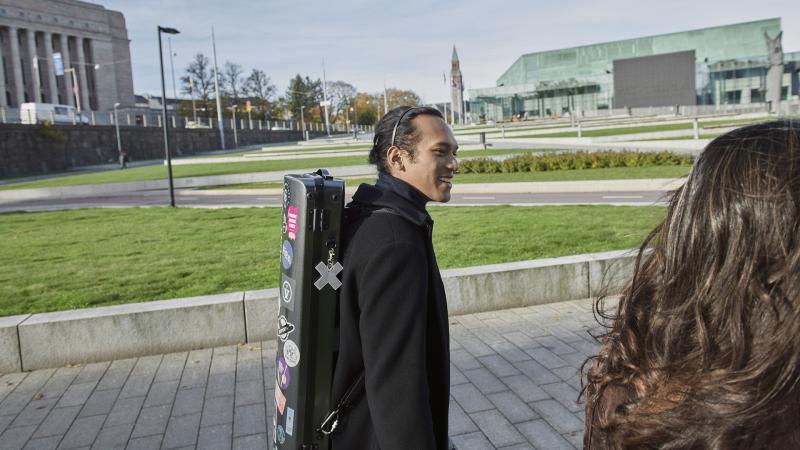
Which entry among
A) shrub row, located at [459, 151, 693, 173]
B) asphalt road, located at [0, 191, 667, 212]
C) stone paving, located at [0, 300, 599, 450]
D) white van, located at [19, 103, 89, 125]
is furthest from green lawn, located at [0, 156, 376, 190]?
stone paving, located at [0, 300, 599, 450]

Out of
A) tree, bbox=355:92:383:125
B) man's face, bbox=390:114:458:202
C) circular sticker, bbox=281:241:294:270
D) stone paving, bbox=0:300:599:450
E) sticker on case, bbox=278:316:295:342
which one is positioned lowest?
stone paving, bbox=0:300:599:450

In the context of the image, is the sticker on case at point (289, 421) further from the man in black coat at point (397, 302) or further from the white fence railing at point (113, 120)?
the white fence railing at point (113, 120)

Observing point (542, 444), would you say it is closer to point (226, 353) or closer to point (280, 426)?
point (280, 426)

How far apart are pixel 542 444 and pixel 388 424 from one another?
228 centimetres

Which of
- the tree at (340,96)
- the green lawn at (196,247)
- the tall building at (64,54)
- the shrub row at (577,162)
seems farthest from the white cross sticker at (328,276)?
the tree at (340,96)

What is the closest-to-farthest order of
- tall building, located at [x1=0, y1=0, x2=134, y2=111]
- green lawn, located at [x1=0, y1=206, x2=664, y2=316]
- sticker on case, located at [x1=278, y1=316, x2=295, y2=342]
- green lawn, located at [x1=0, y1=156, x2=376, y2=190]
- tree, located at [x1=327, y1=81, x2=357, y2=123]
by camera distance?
sticker on case, located at [x1=278, y1=316, x2=295, y2=342] → green lawn, located at [x1=0, y1=206, x2=664, y2=316] → green lawn, located at [x1=0, y1=156, x2=376, y2=190] → tall building, located at [x1=0, y1=0, x2=134, y2=111] → tree, located at [x1=327, y1=81, x2=357, y2=123]

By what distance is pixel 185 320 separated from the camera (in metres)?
5.79

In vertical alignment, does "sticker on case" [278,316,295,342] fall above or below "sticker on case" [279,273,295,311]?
below

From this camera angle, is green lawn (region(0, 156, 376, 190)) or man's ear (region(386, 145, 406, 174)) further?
green lawn (region(0, 156, 376, 190))

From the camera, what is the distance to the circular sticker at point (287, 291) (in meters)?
2.21

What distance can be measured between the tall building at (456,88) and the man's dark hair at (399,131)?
9369cm

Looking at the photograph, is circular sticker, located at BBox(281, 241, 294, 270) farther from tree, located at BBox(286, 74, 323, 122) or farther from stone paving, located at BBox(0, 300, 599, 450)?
tree, located at BBox(286, 74, 323, 122)

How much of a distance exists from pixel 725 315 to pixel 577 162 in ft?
76.4

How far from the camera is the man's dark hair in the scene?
243 centimetres
